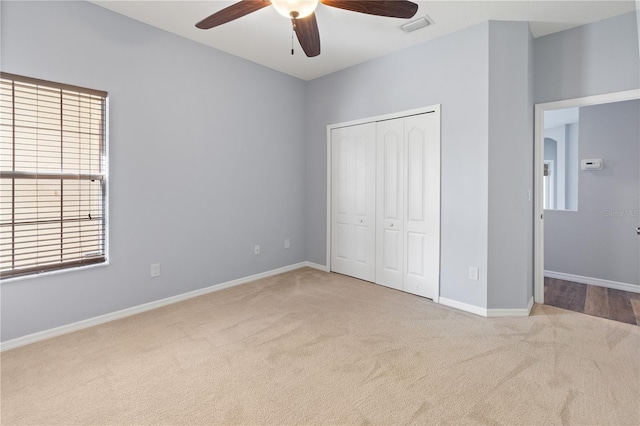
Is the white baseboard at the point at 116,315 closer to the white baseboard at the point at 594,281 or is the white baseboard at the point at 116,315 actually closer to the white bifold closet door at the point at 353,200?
the white bifold closet door at the point at 353,200

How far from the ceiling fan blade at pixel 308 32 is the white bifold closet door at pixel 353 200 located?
173 centimetres

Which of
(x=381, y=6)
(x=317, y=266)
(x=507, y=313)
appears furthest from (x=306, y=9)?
(x=317, y=266)

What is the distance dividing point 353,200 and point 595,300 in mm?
2948

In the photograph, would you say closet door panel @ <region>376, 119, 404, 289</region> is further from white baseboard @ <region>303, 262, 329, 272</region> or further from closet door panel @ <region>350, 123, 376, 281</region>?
white baseboard @ <region>303, 262, 329, 272</region>

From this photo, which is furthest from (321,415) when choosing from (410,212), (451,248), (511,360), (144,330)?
(410,212)

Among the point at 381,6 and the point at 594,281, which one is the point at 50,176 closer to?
the point at 381,6

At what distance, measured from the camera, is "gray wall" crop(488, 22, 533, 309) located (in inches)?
120

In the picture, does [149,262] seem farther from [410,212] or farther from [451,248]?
[451,248]

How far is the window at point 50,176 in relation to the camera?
96.5 inches

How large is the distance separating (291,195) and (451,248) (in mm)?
2312

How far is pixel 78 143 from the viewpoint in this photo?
2.77 m

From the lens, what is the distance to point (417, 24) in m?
3.09

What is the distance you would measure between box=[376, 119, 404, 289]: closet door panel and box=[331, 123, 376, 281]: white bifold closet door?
0.33 feet

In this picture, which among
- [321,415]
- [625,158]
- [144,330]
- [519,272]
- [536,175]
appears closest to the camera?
[321,415]
